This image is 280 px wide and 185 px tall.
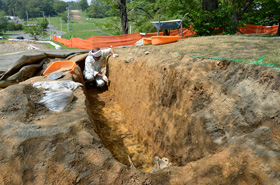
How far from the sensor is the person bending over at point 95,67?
766cm

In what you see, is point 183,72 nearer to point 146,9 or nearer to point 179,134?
point 179,134

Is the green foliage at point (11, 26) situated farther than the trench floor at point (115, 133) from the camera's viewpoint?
Yes

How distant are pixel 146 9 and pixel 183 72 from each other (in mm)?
18277

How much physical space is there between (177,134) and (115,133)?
7.36 ft

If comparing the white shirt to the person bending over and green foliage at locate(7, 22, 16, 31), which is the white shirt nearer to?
the person bending over

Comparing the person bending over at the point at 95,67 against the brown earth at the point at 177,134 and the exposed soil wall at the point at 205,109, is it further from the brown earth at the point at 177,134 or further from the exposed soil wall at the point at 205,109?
the brown earth at the point at 177,134

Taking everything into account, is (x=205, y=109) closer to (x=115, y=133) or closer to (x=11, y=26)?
(x=115, y=133)

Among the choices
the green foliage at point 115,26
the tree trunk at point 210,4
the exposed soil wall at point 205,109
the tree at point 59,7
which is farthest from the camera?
the tree at point 59,7

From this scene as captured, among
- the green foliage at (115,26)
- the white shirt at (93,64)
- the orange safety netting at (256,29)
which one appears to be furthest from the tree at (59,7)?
the white shirt at (93,64)

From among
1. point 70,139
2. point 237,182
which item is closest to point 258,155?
point 237,182

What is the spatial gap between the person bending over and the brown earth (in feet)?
12.0

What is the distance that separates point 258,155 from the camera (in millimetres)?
1848

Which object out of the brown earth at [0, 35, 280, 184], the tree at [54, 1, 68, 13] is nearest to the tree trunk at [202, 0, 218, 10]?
the brown earth at [0, 35, 280, 184]

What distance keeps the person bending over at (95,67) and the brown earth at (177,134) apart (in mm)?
3657
